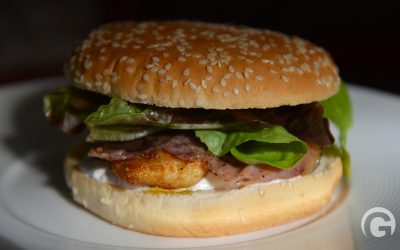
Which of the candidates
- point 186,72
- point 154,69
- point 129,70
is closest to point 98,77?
point 129,70

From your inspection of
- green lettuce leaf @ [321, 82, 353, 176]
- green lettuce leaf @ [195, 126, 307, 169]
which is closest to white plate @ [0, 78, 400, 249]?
green lettuce leaf @ [321, 82, 353, 176]

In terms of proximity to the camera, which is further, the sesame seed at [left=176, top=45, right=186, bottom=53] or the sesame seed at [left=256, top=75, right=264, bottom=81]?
the sesame seed at [left=176, top=45, right=186, bottom=53]

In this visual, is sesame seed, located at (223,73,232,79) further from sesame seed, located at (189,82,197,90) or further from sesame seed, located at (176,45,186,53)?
sesame seed, located at (176,45,186,53)

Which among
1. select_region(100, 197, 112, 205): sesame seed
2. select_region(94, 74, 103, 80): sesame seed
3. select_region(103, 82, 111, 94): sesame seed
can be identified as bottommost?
select_region(100, 197, 112, 205): sesame seed

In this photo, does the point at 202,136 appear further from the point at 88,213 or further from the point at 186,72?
the point at 88,213

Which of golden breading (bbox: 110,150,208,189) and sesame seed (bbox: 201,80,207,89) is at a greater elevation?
sesame seed (bbox: 201,80,207,89)

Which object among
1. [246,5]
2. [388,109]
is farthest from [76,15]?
[388,109]
